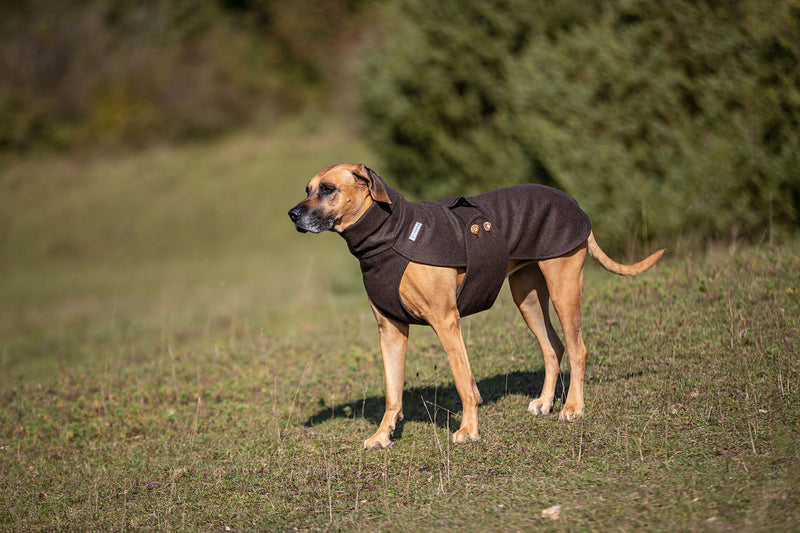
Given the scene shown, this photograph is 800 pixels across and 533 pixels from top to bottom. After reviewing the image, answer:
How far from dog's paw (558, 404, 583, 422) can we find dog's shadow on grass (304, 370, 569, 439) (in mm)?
513

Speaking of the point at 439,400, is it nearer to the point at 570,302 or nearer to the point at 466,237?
the point at 570,302

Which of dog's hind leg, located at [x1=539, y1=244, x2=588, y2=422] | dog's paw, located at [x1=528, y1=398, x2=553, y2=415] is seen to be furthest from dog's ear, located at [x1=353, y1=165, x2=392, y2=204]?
dog's paw, located at [x1=528, y1=398, x2=553, y2=415]

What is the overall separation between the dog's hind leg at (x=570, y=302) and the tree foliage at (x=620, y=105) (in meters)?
4.92

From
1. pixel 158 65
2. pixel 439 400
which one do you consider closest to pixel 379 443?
pixel 439 400

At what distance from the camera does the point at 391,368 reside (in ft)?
21.8

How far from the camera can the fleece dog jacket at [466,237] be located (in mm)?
6152

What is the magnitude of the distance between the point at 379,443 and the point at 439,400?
1238 millimetres

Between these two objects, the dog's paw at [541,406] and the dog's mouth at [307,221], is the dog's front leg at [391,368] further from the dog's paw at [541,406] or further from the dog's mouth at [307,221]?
the dog's paw at [541,406]

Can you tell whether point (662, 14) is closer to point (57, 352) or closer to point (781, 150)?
point (781, 150)

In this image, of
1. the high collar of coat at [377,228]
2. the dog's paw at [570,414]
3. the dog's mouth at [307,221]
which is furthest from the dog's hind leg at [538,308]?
the dog's mouth at [307,221]

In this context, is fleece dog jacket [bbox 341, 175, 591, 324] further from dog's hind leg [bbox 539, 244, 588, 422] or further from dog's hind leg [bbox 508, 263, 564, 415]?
dog's hind leg [bbox 508, 263, 564, 415]

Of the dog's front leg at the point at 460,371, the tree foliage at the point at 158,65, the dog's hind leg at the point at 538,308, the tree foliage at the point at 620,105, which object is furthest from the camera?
the tree foliage at the point at 158,65

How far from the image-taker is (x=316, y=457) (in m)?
6.67

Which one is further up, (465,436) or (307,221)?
(307,221)
